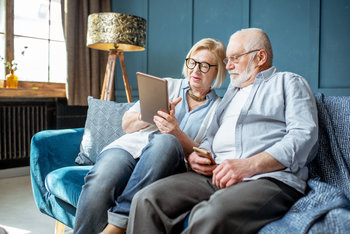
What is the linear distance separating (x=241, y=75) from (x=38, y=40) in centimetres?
294

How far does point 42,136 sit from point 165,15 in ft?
6.94

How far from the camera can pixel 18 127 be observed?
333 cm

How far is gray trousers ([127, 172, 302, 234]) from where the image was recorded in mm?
956

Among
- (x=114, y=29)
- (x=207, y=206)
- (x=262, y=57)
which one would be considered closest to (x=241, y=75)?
(x=262, y=57)

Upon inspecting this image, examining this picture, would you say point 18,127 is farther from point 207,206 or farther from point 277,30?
point 207,206

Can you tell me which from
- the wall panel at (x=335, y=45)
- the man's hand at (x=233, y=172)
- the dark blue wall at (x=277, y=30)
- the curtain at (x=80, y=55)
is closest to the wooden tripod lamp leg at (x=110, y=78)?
the dark blue wall at (x=277, y=30)

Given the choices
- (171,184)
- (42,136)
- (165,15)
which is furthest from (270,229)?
(165,15)

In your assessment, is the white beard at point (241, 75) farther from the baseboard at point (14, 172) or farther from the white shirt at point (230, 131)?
the baseboard at point (14, 172)

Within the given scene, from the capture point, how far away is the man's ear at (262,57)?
4.66 feet

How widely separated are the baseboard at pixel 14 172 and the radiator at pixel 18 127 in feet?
0.14

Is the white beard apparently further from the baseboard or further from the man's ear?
the baseboard

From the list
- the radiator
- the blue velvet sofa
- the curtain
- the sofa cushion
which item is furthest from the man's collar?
the radiator

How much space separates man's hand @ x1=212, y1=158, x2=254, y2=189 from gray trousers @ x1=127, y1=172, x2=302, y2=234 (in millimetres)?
37

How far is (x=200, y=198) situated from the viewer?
117 cm
